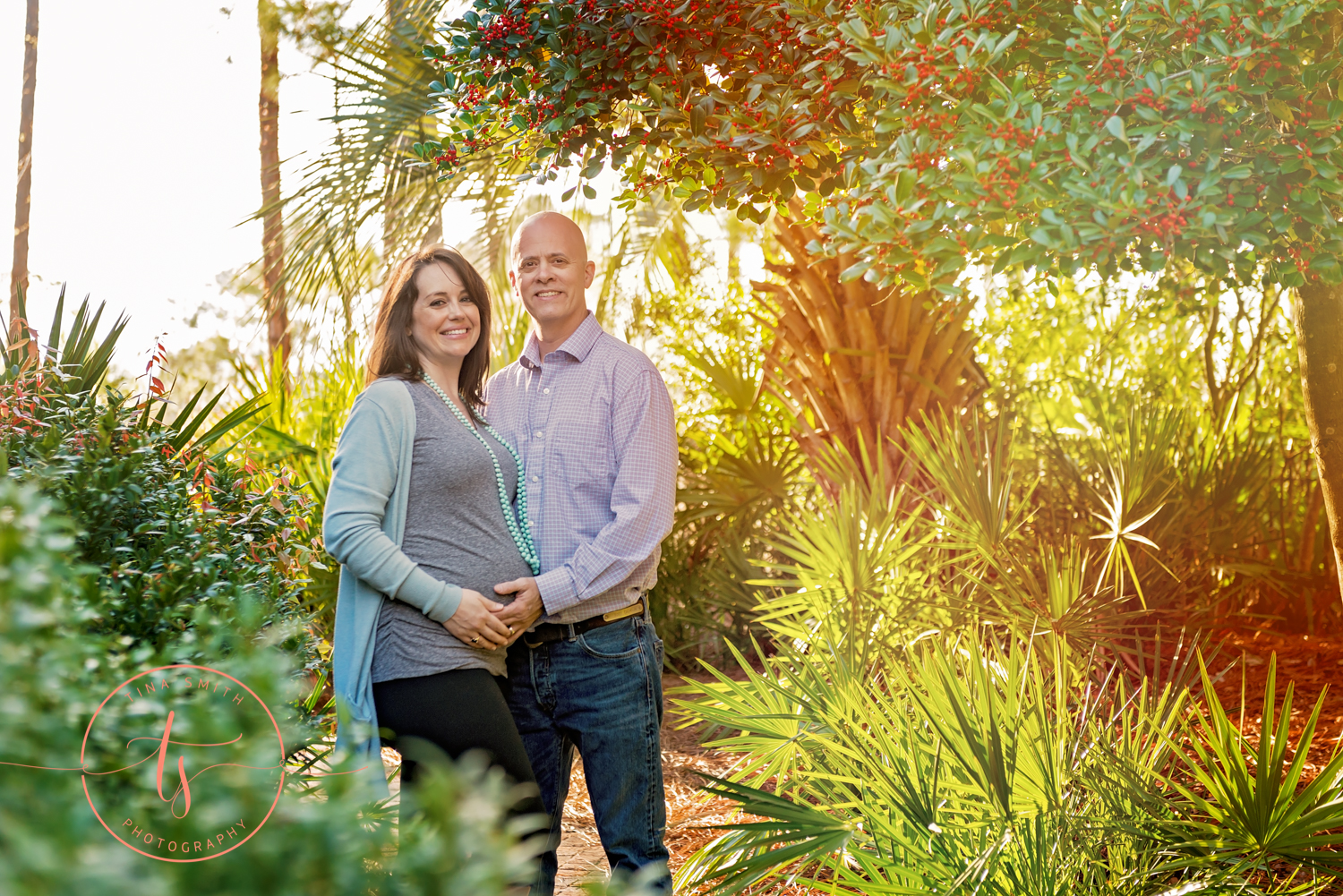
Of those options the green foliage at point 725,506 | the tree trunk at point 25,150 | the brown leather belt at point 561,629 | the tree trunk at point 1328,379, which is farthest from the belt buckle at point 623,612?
the tree trunk at point 25,150

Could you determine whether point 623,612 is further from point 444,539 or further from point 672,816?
point 672,816

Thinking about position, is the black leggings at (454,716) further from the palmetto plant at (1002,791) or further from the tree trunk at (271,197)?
the tree trunk at (271,197)

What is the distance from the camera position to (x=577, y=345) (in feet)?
8.29

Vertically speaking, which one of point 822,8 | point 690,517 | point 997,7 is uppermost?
point 822,8

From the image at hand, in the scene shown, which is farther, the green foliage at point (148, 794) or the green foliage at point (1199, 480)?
the green foliage at point (1199, 480)

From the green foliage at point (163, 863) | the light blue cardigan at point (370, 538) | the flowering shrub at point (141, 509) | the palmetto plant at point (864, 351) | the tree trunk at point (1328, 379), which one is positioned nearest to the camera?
the green foliage at point (163, 863)

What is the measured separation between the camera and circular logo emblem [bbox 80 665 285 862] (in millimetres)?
644

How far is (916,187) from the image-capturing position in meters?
2.01

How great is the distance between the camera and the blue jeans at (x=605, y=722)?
233 cm

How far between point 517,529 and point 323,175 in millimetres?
2225

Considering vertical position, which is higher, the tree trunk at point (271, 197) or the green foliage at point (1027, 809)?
the tree trunk at point (271, 197)

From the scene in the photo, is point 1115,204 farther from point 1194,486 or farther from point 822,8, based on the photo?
point 1194,486

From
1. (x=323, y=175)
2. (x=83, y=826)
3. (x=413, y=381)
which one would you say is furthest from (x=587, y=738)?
(x=323, y=175)

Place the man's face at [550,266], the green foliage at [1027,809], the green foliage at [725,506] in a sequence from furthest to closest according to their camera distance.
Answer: the green foliage at [725,506], the man's face at [550,266], the green foliage at [1027,809]
